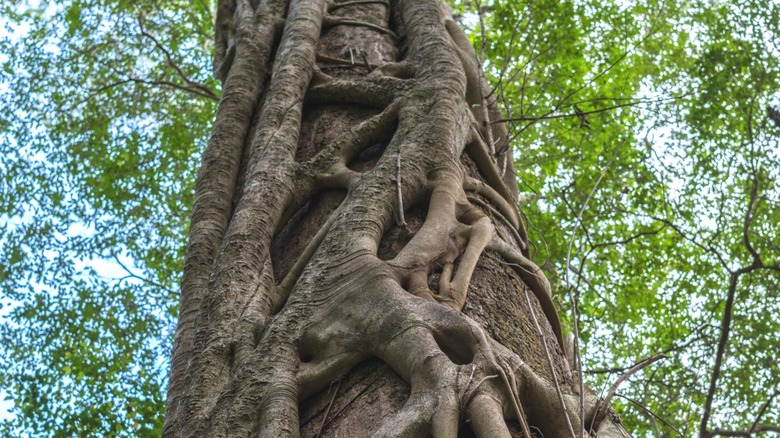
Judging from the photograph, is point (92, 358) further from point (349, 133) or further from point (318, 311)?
point (318, 311)

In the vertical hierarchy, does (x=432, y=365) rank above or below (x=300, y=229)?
below

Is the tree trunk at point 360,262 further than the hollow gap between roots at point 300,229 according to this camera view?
No

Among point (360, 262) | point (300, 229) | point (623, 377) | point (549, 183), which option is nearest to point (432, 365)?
point (623, 377)

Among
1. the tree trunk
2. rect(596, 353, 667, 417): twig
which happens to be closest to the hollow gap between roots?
the tree trunk

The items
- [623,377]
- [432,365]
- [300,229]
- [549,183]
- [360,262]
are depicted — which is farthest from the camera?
[549,183]

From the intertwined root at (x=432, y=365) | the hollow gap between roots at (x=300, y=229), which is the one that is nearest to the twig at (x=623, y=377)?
the intertwined root at (x=432, y=365)

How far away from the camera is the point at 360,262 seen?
2617 mm

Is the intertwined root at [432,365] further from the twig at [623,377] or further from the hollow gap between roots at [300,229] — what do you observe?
the hollow gap between roots at [300,229]

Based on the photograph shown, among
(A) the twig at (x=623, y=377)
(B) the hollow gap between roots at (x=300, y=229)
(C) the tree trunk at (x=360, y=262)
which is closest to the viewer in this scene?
(A) the twig at (x=623, y=377)

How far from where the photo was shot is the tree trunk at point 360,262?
2.20 metres

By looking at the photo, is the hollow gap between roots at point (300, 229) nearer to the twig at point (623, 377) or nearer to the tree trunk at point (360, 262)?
the tree trunk at point (360, 262)

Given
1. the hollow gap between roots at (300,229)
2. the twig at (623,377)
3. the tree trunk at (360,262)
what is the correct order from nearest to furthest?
1. the twig at (623,377)
2. the tree trunk at (360,262)
3. the hollow gap between roots at (300,229)

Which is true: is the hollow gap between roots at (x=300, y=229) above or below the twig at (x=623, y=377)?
above

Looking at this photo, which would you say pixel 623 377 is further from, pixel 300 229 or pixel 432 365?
pixel 300 229
